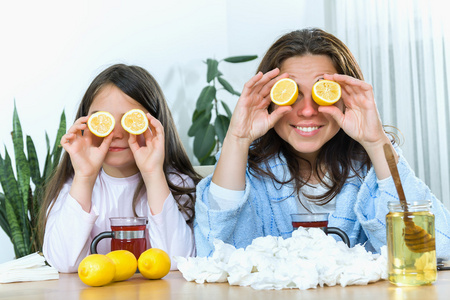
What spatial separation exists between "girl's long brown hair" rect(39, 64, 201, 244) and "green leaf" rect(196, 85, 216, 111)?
2.23m

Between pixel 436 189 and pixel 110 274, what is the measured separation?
3.49 metres

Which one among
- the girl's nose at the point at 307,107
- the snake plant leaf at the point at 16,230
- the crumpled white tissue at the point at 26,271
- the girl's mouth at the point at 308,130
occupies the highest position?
the girl's nose at the point at 307,107

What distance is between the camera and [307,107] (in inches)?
Result: 67.6

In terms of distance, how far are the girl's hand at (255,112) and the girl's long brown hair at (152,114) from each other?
42 centimetres

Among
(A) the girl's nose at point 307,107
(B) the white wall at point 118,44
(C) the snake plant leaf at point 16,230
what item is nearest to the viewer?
(A) the girl's nose at point 307,107

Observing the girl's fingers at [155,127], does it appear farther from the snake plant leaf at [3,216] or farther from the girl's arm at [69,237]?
the snake plant leaf at [3,216]

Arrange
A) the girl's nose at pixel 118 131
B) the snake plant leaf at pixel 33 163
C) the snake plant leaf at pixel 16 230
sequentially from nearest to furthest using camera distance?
1. the girl's nose at pixel 118 131
2. the snake plant leaf at pixel 16 230
3. the snake plant leaf at pixel 33 163

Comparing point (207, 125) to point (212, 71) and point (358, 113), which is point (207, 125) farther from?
point (358, 113)

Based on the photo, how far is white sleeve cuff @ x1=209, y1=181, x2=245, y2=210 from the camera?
1.64 meters

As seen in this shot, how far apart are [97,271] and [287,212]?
83 centimetres

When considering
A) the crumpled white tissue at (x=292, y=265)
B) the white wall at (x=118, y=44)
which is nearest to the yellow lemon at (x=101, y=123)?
the crumpled white tissue at (x=292, y=265)

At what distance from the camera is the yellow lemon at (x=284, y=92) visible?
1.66m

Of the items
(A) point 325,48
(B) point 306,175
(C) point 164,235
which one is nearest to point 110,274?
(C) point 164,235

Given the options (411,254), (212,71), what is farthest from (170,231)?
(212,71)
